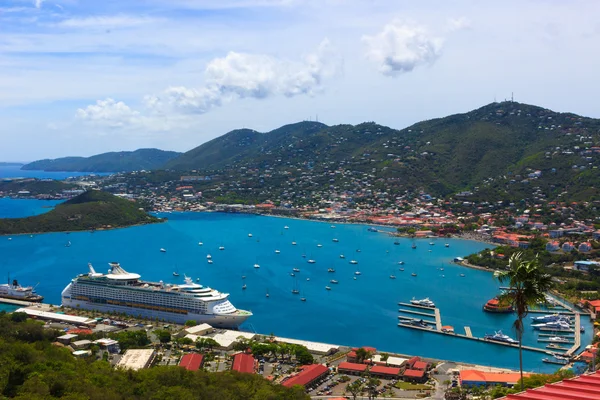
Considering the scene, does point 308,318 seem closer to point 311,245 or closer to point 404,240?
point 311,245

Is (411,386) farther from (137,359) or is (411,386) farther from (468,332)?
(137,359)

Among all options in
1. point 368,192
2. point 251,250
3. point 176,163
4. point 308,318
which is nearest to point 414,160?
point 368,192

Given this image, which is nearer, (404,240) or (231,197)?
(404,240)

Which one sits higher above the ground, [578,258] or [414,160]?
[414,160]

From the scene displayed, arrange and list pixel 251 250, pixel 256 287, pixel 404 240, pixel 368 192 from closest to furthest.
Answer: pixel 256 287
pixel 251 250
pixel 404 240
pixel 368 192

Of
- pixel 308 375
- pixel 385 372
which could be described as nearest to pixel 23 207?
pixel 308 375

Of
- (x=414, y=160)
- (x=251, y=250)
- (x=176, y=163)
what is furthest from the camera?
(x=176, y=163)

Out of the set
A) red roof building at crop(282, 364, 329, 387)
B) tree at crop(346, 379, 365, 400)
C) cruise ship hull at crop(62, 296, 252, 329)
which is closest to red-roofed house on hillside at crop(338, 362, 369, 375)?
red roof building at crop(282, 364, 329, 387)
